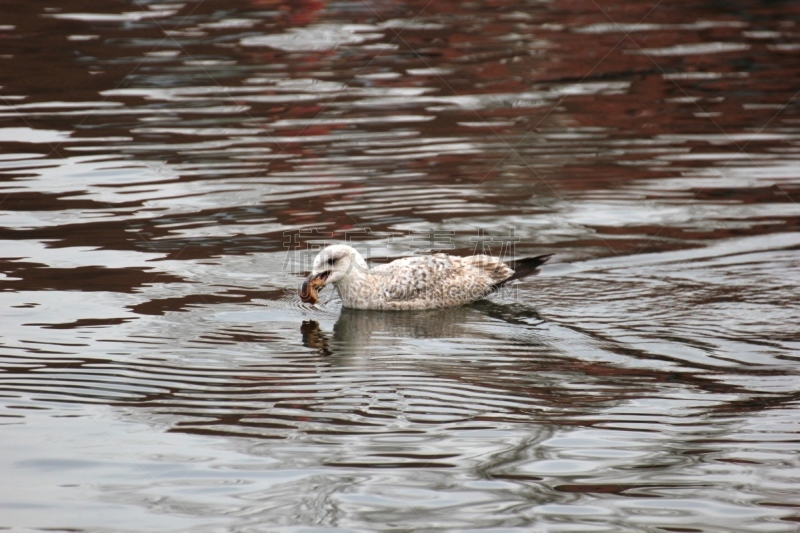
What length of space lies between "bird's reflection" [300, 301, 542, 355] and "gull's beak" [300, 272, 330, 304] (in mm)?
259

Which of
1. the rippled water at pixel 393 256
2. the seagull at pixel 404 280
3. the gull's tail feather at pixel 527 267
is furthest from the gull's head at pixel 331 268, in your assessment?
the gull's tail feather at pixel 527 267

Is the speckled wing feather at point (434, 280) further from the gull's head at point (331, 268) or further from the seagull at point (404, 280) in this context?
the gull's head at point (331, 268)

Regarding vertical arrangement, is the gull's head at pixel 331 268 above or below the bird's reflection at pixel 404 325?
above

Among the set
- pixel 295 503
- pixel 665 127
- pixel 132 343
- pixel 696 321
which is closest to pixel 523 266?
pixel 696 321

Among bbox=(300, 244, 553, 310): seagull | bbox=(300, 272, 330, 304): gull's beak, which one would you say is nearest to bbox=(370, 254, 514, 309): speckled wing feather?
bbox=(300, 244, 553, 310): seagull

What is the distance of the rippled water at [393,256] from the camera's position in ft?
19.2

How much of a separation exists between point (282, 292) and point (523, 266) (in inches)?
77.6

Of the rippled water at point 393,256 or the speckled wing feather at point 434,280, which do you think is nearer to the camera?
the rippled water at point 393,256

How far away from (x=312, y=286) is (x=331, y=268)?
206 mm

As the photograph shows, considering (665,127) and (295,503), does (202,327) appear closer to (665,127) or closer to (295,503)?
(295,503)

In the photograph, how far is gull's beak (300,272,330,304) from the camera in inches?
340

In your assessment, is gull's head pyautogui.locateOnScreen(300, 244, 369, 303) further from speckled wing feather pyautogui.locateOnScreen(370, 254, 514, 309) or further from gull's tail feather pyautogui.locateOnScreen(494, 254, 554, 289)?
gull's tail feather pyautogui.locateOnScreen(494, 254, 554, 289)

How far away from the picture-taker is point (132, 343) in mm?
7797

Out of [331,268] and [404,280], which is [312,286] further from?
[404,280]
